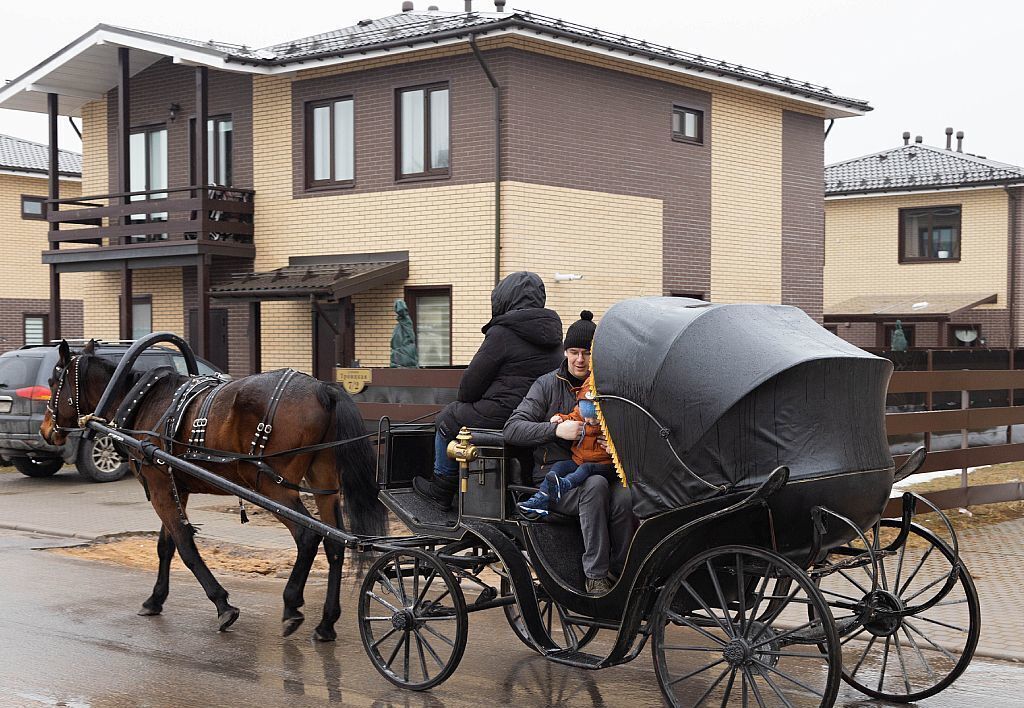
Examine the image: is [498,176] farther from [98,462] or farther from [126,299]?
[126,299]

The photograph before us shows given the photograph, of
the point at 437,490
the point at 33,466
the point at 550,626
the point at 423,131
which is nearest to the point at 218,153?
the point at 423,131

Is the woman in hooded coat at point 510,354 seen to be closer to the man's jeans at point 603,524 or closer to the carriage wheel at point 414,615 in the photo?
the carriage wheel at point 414,615

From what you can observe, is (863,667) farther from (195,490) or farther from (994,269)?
(994,269)

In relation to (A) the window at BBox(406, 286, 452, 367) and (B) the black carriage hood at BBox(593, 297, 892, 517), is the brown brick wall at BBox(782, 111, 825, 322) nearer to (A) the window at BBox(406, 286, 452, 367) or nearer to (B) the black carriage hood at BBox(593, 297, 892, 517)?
(A) the window at BBox(406, 286, 452, 367)

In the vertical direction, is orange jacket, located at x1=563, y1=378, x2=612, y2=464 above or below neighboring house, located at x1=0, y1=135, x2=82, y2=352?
below

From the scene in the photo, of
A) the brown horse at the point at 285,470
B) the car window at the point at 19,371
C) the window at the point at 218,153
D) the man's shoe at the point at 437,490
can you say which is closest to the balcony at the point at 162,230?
the window at the point at 218,153

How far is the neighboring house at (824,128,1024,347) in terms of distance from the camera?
105 ft

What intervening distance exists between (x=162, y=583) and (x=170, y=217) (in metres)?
15.8

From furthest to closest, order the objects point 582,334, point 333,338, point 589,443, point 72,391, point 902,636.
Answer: point 333,338
point 72,391
point 902,636
point 582,334
point 589,443

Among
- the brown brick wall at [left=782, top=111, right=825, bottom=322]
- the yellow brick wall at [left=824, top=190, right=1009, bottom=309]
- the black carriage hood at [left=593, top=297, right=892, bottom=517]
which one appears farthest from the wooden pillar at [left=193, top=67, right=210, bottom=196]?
the yellow brick wall at [left=824, top=190, right=1009, bottom=309]

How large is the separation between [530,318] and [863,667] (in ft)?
9.40

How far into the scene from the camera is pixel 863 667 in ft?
23.7

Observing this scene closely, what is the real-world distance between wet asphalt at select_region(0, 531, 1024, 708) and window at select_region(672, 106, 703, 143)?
14.3m

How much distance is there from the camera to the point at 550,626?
7.49 meters
